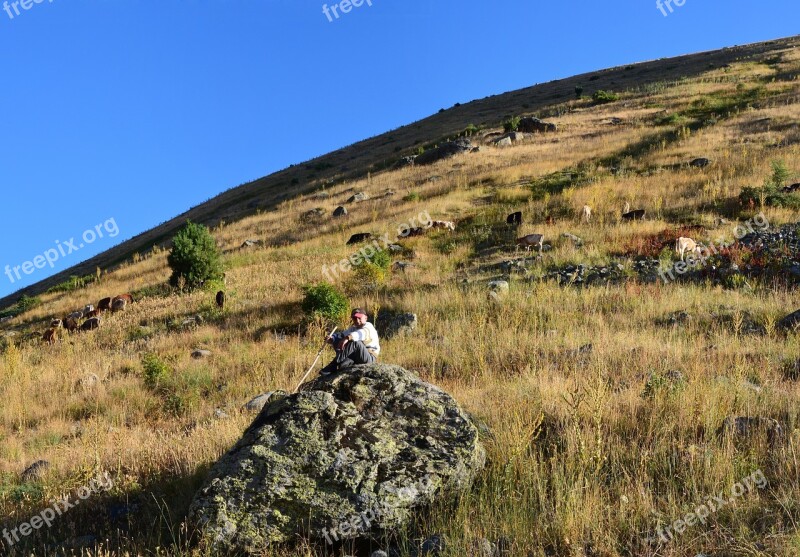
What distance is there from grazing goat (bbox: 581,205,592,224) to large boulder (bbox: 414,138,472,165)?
16.7 metres

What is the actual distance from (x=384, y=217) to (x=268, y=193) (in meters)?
20.8

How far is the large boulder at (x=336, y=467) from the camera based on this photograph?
3256mm

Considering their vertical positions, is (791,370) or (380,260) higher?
(380,260)

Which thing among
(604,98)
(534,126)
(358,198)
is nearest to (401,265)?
(358,198)

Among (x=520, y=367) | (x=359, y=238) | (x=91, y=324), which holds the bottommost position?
(x=520, y=367)

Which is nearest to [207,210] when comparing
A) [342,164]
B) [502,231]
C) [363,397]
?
[342,164]

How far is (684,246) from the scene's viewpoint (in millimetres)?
11352

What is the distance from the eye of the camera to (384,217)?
68.6 feet

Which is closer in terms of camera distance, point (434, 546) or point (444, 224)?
point (434, 546)
